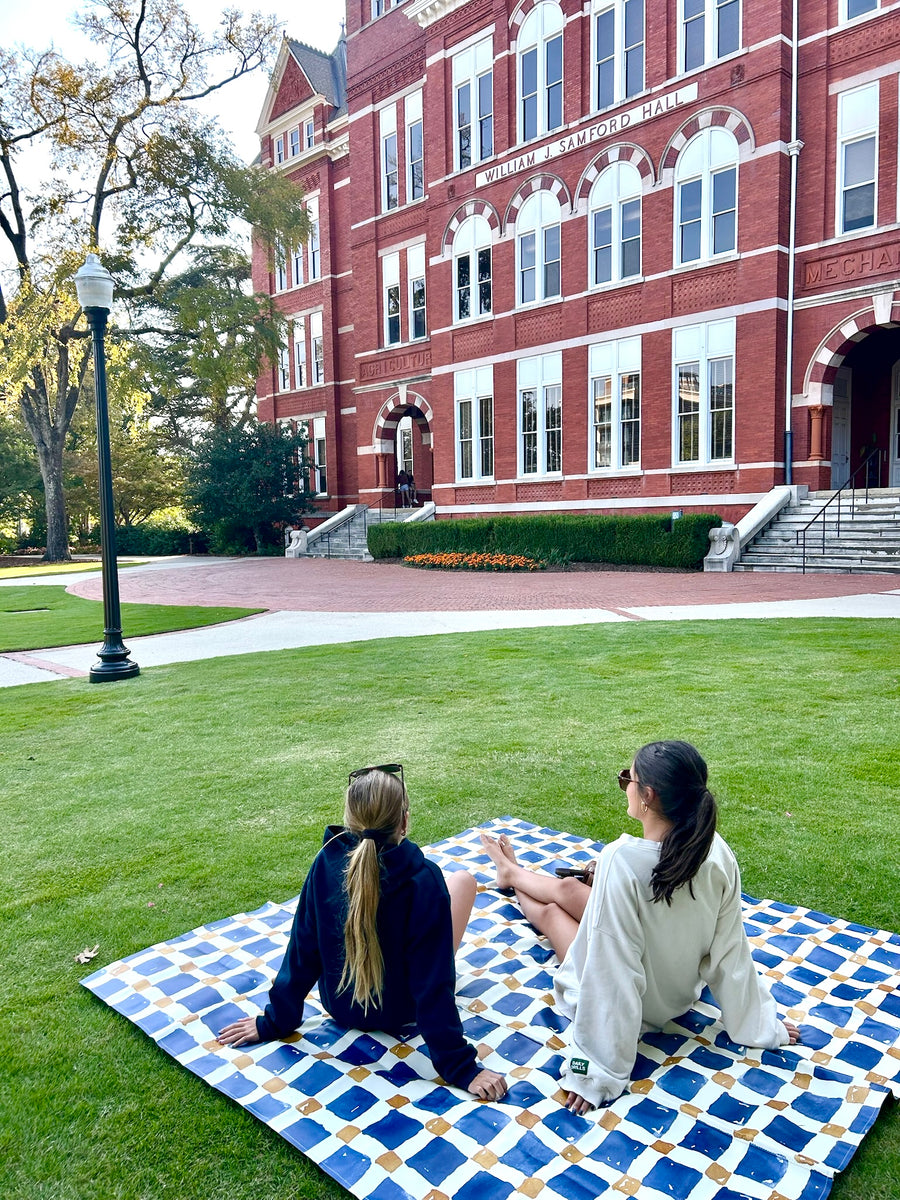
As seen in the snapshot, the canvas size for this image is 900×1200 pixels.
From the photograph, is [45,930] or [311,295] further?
[311,295]

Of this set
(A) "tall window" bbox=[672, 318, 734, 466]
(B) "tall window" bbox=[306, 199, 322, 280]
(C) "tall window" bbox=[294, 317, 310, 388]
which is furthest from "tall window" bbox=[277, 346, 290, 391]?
(A) "tall window" bbox=[672, 318, 734, 466]

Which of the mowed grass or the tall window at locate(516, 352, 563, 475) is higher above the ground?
the tall window at locate(516, 352, 563, 475)

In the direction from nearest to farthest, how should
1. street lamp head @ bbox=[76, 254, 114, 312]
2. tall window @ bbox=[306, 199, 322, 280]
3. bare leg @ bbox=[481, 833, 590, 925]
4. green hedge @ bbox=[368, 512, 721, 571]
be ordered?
bare leg @ bbox=[481, 833, 590, 925]
street lamp head @ bbox=[76, 254, 114, 312]
green hedge @ bbox=[368, 512, 721, 571]
tall window @ bbox=[306, 199, 322, 280]

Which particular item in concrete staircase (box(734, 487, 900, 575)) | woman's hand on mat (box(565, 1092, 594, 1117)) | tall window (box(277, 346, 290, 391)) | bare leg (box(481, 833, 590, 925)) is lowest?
woman's hand on mat (box(565, 1092, 594, 1117))

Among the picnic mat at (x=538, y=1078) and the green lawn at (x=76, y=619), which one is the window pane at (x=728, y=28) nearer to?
the green lawn at (x=76, y=619)

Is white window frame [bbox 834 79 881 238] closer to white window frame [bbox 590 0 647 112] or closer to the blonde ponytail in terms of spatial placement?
white window frame [bbox 590 0 647 112]

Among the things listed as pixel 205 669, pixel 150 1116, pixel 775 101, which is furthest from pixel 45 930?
pixel 775 101

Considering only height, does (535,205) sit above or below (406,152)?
below

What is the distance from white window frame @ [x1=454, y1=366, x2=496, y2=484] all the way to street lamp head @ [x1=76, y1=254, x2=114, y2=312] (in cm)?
1795

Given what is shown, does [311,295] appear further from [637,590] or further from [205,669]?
[205,669]

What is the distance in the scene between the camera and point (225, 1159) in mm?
2270

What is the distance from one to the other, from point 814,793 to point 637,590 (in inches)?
421

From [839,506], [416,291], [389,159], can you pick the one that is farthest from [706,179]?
[389,159]

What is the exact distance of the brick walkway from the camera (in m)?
13.9
